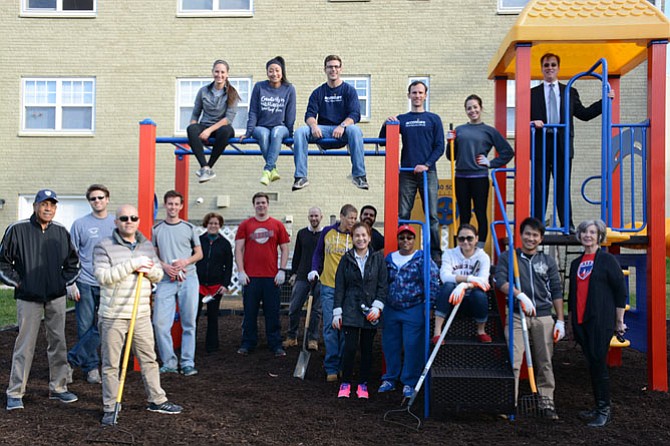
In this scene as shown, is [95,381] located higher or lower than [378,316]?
lower

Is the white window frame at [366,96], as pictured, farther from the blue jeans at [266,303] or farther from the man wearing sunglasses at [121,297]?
the man wearing sunglasses at [121,297]

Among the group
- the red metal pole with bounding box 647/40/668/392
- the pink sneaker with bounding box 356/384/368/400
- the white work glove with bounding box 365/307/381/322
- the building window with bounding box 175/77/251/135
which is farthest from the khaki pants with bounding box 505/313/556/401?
the building window with bounding box 175/77/251/135

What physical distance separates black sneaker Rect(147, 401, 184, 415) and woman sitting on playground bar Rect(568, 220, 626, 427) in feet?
11.0

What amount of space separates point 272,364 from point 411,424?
2723 millimetres

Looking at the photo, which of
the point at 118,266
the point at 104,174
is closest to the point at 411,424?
the point at 118,266

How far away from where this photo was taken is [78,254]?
22.4 ft

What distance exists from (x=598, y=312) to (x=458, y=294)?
3.70 ft

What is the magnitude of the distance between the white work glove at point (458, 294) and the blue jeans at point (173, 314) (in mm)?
2851

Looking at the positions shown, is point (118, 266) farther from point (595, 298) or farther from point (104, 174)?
point (104, 174)

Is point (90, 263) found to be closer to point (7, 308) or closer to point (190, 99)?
point (7, 308)

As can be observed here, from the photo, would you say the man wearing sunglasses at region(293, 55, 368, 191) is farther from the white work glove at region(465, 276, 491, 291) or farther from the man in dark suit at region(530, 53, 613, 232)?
the man in dark suit at region(530, 53, 613, 232)

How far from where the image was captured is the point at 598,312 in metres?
5.80

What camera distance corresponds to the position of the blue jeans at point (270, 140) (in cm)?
751

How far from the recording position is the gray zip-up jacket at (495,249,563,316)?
20.4 feet
